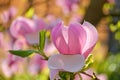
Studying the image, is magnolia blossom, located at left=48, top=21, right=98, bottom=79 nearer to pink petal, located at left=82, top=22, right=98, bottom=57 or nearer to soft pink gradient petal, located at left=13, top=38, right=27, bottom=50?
pink petal, located at left=82, top=22, right=98, bottom=57

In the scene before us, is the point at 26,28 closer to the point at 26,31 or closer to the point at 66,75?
the point at 26,31

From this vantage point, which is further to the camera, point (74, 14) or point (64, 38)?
point (74, 14)

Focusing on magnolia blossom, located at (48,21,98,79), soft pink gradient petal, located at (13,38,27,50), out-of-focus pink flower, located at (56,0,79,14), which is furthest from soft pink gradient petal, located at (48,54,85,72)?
out-of-focus pink flower, located at (56,0,79,14)

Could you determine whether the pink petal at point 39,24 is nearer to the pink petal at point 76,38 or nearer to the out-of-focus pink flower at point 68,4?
the pink petal at point 76,38

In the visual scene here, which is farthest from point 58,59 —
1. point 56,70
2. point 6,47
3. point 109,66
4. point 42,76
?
point 109,66

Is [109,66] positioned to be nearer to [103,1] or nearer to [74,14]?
[74,14]

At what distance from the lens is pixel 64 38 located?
88cm

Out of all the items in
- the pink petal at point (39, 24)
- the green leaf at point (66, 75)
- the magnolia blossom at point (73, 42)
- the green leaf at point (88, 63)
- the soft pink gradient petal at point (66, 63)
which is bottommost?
the pink petal at point (39, 24)

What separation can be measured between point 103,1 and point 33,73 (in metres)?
0.56

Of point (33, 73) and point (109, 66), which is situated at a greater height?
point (33, 73)

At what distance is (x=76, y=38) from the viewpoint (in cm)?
88

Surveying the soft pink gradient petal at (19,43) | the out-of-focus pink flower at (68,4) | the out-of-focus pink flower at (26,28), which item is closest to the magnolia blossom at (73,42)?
the out-of-focus pink flower at (26,28)

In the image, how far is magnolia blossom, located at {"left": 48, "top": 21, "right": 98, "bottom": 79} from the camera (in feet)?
2.80

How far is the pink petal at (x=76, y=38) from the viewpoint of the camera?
87cm
